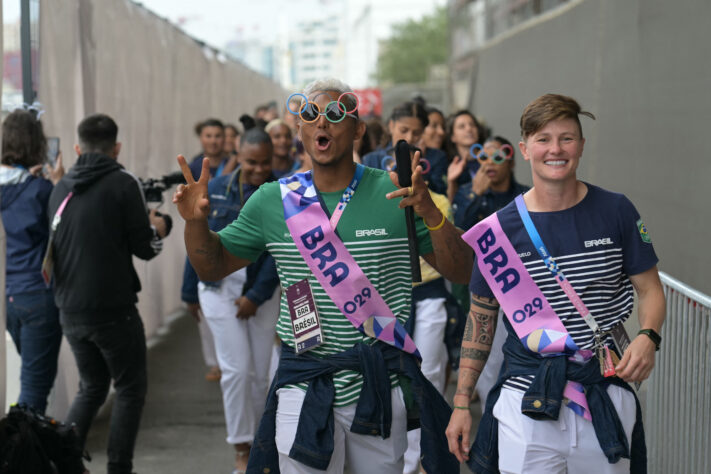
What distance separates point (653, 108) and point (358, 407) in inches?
179

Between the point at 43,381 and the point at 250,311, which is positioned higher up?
the point at 250,311

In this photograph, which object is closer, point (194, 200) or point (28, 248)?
point (194, 200)

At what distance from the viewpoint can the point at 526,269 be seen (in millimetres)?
3133

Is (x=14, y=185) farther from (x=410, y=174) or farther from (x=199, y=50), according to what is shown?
(x=199, y=50)

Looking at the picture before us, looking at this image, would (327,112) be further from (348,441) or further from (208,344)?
(208,344)

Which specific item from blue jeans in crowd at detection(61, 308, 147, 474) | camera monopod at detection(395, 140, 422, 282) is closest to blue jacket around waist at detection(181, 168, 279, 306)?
blue jeans in crowd at detection(61, 308, 147, 474)

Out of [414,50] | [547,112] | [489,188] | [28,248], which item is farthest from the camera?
[414,50]

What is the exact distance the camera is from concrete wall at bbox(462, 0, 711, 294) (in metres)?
5.88

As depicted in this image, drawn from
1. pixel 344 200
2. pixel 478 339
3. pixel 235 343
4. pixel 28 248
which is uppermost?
pixel 344 200

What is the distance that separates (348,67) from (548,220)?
182 metres

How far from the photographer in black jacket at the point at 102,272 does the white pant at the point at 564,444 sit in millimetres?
2807

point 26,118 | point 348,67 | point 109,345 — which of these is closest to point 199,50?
point 26,118

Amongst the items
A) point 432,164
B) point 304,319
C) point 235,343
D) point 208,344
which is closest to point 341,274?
point 304,319

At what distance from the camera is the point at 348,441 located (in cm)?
338
